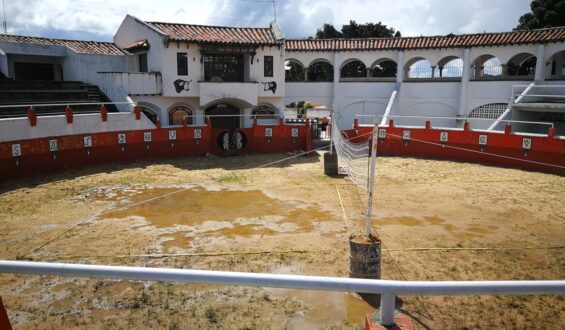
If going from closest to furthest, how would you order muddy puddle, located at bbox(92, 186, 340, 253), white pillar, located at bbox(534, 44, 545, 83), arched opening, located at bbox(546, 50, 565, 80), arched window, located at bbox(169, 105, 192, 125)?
muddy puddle, located at bbox(92, 186, 340, 253), arched window, located at bbox(169, 105, 192, 125), white pillar, located at bbox(534, 44, 545, 83), arched opening, located at bbox(546, 50, 565, 80)

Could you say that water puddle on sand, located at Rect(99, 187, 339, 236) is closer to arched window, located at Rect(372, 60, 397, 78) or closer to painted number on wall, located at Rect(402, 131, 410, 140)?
painted number on wall, located at Rect(402, 131, 410, 140)

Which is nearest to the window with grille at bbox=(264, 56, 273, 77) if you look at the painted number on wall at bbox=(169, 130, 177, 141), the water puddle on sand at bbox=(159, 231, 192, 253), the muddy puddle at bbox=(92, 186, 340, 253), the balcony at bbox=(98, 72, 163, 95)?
the balcony at bbox=(98, 72, 163, 95)

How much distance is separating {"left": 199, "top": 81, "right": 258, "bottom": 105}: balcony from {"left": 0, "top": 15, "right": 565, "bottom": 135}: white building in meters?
0.06

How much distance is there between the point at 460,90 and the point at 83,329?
2599cm

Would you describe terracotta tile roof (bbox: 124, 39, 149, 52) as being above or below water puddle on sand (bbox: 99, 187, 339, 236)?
above

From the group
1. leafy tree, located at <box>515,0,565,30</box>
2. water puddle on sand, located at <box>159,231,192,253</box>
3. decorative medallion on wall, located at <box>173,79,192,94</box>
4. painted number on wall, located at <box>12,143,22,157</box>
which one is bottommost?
water puddle on sand, located at <box>159,231,192,253</box>

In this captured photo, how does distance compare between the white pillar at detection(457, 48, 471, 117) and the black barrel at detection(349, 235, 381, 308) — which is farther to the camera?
the white pillar at detection(457, 48, 471, 117)

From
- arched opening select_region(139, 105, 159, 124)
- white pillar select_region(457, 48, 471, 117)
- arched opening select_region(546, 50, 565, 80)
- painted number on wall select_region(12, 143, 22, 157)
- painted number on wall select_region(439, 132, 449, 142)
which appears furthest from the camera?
arched opening select_region(546, 50, 565, 80)

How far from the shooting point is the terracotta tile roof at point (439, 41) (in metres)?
24.8

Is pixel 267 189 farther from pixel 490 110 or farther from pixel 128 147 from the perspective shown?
pixel 490 110

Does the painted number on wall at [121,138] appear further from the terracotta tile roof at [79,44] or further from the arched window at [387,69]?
the arched window at [387,69]

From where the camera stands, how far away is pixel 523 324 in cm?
625

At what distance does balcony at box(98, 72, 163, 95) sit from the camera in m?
22.0

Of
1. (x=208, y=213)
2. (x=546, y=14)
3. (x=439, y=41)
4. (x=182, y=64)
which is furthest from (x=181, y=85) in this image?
(x=546, y=14)
